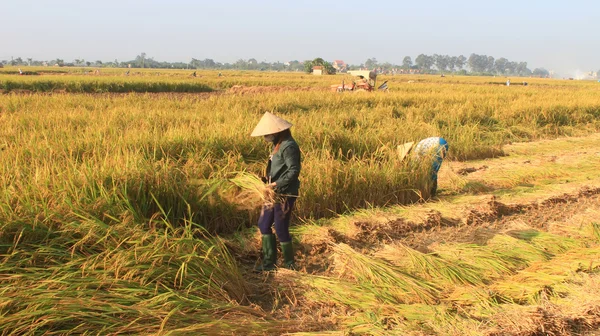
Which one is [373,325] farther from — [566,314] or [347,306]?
[566,314]

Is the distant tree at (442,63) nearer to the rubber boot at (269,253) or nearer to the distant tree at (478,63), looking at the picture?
the distant tree at (478,63)

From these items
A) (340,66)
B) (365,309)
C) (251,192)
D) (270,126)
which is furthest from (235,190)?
(340,66)

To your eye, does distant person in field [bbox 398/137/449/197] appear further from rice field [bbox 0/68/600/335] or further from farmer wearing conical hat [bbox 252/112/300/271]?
farmer wearing conical hat [bbox 252/112/300/271]

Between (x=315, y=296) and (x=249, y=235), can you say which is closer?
(x=315, y=296)

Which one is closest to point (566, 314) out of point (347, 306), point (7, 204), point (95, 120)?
point (347, 306)

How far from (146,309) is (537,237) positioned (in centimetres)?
301

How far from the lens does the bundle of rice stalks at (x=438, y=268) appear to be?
→ 9.18ft

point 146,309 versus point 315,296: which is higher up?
point 146,309

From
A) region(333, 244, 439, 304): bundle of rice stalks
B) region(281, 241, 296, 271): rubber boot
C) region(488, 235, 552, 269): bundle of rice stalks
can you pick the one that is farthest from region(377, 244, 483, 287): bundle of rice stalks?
region(281, 241, 296, 271): rubber boot

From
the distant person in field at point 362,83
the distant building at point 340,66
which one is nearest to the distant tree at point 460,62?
the distant building at point 340,66

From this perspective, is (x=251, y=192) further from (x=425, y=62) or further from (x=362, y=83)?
(x=425, y=62)

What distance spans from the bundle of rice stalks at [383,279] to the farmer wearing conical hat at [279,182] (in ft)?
1.36

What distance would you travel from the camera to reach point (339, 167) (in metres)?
4.52

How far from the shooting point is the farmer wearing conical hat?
2.98 metres
